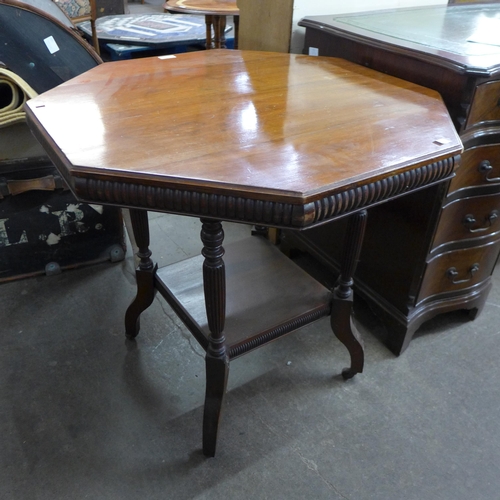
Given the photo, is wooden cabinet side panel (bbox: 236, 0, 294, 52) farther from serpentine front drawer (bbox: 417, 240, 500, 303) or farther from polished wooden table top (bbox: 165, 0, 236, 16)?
serpentine front drawer (bbox: 417, 240, 500, 303)

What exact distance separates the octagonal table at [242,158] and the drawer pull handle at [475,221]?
1.43ft

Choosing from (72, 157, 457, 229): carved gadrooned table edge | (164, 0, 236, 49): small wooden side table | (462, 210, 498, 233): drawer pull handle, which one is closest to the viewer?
(72, 157, 457, 229): carved gadrooned table edge

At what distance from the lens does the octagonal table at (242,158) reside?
0.76m

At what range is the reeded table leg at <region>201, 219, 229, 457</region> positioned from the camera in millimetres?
927

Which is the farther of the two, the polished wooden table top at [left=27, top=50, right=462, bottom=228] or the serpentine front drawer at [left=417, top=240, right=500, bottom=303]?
the serpentine front drawer at [left=417, top=240, right=500, bottom=303]

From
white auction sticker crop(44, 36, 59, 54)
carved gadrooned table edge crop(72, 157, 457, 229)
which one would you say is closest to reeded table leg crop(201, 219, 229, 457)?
carved gadrooned table edge crop(72, 157, 457, 229)

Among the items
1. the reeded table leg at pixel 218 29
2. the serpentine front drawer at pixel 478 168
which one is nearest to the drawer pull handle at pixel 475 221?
the serpentine front drawer at pixel 478 168

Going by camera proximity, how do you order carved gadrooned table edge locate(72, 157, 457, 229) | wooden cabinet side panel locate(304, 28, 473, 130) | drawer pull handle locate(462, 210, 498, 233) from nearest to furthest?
carved gadrooned table edge locate(72, 157, 457, 229)
wooden cabinet side panel locate(304, 28, 473, 130)
drawer pull handle locate(462, 210, 498, 233)

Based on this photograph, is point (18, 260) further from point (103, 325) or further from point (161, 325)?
point (161, 325)

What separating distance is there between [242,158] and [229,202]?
0.38 feet

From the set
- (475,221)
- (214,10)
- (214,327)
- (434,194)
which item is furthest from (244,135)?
(214,10)

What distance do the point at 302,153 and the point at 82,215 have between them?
3.95 ft

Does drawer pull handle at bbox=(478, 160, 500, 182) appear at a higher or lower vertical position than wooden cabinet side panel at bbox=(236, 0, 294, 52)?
lower

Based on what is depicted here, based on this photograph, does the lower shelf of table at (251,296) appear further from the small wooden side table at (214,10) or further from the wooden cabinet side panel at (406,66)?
the small wooden side table at (214,10)
